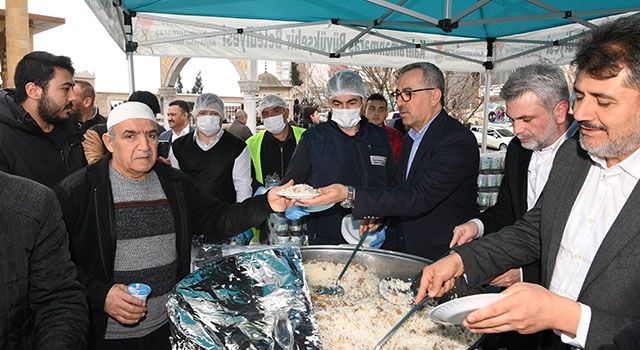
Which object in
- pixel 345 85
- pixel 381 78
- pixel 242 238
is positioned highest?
pixel 381 78

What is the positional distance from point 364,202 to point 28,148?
2.13 m

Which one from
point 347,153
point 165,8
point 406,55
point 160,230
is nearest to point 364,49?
point 406,55

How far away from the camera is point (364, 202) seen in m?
2.20

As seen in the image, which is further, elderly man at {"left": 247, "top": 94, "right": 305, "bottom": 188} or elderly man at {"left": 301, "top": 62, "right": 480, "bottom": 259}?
elderly man at {"left": 247, "top": 94, "right": 305, "bottom": 188}

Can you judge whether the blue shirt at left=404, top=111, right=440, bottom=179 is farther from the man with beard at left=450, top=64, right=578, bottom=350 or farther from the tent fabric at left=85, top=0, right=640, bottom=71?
the tent fabric at left=85, top=0, right=640, bottom=71

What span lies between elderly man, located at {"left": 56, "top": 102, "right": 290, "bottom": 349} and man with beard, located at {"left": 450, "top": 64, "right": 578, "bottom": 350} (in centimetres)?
121

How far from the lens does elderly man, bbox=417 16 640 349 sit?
1.10 m

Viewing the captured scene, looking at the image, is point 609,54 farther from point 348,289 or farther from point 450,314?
point 348,289

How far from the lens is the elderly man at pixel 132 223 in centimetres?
195

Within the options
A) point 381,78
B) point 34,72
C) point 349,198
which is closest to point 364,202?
point 349,198

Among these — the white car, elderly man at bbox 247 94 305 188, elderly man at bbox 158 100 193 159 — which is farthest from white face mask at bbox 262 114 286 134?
the white car

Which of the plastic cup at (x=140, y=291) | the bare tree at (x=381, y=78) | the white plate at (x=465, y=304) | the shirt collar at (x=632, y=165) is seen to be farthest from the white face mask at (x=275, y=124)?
the bare tree at (x=381, y=78)

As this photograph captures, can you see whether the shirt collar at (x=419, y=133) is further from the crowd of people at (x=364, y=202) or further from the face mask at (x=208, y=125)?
the face mask at (x=208, y=125)

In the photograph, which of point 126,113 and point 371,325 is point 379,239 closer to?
point 371,325
